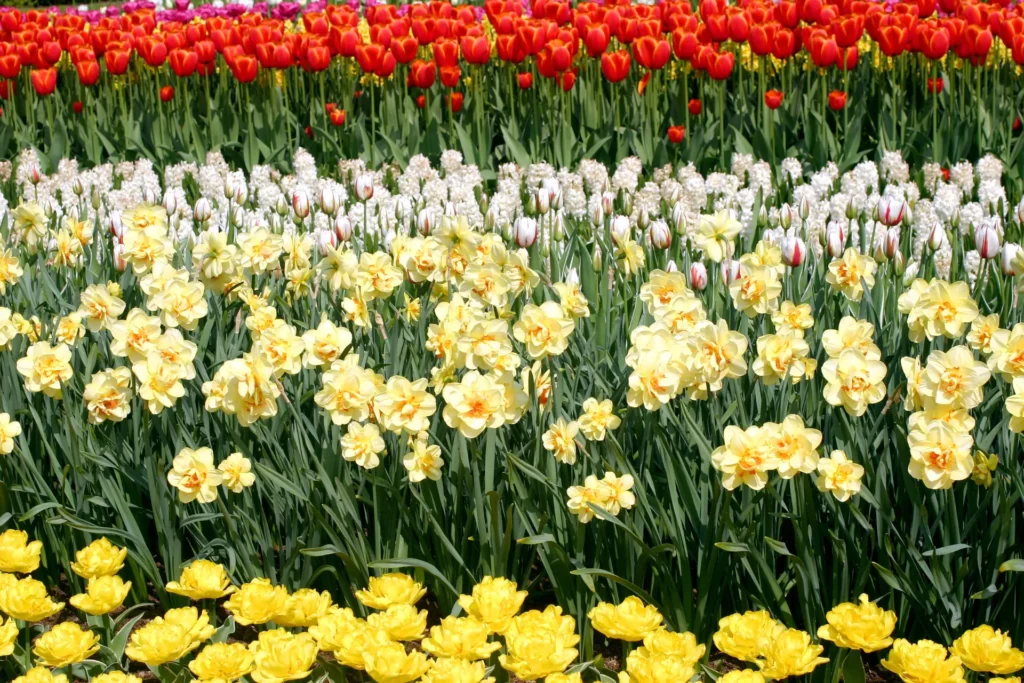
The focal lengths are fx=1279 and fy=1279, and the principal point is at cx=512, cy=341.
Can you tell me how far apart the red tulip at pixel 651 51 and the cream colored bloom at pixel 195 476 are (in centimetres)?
410

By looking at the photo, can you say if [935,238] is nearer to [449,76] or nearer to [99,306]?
[99,306]

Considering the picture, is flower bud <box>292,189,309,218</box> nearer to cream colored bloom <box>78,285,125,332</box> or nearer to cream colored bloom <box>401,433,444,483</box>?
cream colored bloom <box>78,285,125,332</box>

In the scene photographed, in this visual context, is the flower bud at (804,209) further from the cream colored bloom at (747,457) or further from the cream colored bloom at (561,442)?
the cream colored bloom at (747,457)

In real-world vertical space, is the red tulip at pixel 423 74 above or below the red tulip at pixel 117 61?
below

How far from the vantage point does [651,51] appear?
603cm

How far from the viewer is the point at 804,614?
7.93 feet

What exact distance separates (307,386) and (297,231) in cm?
178

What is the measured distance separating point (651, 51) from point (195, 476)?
164 inches

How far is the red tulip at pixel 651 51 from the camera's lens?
19.6ft

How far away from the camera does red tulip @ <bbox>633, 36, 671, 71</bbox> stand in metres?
5.98

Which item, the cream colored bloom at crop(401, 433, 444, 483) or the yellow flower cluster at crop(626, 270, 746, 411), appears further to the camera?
the cream colored bloom at crop(401, 433, 444, 483)

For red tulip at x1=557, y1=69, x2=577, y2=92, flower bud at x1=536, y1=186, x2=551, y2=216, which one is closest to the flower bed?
flower bud at x1=536, y1=186, x2=551, y2=216

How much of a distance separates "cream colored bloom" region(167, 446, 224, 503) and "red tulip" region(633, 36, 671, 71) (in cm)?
410

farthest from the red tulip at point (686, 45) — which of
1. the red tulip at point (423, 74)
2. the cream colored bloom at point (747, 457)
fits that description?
the cream colored bloom at point (747, 457)
